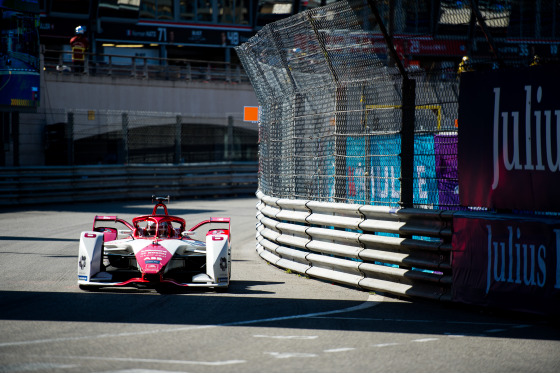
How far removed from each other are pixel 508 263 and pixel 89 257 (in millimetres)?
4422

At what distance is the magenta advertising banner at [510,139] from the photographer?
7715mm

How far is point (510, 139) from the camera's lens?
8102 millimetres

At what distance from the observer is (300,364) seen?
19.0ft

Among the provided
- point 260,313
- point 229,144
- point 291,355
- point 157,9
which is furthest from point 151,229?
point 157,9

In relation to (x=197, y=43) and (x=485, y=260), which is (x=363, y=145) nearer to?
(x=485, y=260)

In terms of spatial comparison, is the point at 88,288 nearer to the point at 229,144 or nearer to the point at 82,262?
the point at 82,262

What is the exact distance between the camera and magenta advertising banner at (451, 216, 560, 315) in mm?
7536

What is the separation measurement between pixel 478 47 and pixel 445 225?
6.92ft

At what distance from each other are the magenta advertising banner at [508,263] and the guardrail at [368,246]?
204 millimetres

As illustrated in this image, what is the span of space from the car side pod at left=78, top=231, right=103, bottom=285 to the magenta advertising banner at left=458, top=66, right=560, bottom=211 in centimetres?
401

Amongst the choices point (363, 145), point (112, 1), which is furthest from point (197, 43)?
point (363, 145)

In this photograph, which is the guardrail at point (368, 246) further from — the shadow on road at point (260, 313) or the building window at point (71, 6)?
the building window at point (71, 6)

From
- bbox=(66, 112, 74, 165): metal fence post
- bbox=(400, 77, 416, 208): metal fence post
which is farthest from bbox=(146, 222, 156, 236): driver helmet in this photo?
bbox=(66, 112, 74, 165): metal fence post

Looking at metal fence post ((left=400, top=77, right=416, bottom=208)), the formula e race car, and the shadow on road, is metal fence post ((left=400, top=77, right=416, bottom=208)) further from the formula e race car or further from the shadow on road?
the formula e race car
